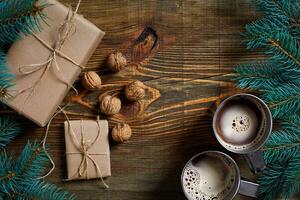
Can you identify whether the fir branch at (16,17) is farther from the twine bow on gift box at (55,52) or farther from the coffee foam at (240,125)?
the coffee foam at (240,125)

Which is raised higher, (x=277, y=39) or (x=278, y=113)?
(x=277, y=39)

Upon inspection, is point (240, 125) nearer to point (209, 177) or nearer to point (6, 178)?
point (209, 177)

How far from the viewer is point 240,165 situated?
3.21ft

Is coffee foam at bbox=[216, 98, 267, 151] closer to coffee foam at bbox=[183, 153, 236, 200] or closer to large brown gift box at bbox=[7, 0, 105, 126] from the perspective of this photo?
coffee foam at bbox=[183, 153, 236, 200]

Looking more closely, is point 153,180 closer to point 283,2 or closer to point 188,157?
point 188,157

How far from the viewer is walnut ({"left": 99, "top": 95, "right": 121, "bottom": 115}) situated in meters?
0.93

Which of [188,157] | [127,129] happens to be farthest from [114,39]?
[188,157]

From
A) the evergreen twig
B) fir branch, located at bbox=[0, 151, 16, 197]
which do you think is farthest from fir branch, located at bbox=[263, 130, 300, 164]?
fir branch, located at bbox=[0, 151, 16, 197]

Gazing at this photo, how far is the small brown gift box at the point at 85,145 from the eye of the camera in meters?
0.94

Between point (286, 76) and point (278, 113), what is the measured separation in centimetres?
7

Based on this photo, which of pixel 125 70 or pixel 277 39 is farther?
pixel 125 70

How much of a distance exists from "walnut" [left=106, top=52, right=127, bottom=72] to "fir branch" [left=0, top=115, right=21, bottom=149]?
222 mm

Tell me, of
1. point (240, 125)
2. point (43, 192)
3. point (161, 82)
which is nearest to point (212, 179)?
point (240, 125)

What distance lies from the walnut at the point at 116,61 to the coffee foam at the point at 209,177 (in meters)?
0.25
